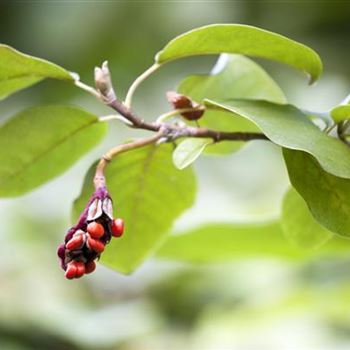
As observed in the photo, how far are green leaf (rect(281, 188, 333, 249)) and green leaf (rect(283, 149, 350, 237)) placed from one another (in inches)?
7.0

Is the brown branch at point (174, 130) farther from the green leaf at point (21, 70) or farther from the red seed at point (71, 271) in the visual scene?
the red seed at point (71, 271)

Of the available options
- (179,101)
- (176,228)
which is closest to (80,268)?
(179,101)

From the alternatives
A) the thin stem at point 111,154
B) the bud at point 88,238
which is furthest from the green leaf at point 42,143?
the bud at point 88,238

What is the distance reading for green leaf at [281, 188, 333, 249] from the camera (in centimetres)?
95

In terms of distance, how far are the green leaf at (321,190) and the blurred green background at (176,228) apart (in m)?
0.90

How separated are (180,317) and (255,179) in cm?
77

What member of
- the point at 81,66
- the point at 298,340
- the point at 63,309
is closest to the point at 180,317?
the point at 63,309

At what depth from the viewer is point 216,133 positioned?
2.77ft

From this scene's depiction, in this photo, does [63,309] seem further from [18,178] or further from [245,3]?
[245,3]

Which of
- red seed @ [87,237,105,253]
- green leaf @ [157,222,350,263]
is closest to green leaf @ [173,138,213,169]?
red seed @ [87,237,105,253]

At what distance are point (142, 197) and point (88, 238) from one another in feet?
1.15

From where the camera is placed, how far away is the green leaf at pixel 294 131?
73cm

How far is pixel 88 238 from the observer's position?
26.5 inches

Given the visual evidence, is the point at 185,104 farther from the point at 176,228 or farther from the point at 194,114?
the point at 176,228
